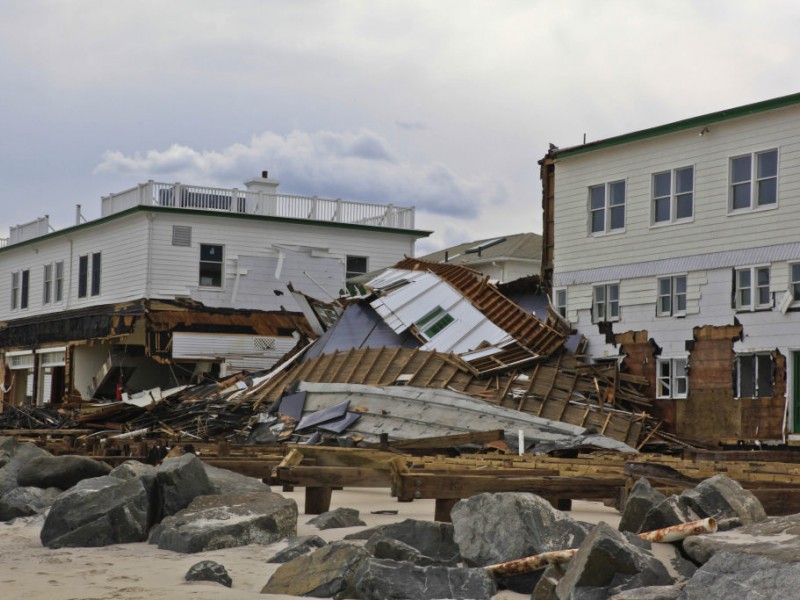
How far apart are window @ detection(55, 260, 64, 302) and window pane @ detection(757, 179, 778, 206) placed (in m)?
30.6

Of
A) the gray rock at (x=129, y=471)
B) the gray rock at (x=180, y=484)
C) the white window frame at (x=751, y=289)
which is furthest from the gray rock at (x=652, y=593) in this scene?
the white window frame at (x=751, y=289)

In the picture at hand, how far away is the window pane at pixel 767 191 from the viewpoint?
86.9ft

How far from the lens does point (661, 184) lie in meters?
29.3

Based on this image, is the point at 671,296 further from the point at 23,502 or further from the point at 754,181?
the point at 23,502

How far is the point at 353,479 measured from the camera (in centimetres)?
1394

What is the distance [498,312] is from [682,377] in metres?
5.28

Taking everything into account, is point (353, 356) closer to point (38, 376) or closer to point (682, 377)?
point (682, 377)

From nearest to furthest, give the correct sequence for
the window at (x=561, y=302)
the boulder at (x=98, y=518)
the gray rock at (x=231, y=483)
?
the boulder at (x=98, y=518), the gray rock at (x=231, y=483), the window at (x=561, y=302)

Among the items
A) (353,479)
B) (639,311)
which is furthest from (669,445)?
(353,479)

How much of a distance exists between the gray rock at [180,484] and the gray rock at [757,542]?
235 inches

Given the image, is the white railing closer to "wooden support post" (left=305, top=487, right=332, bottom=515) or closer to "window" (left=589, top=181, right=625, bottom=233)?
"window" (left=589, top=181, right=625, bottom=233)

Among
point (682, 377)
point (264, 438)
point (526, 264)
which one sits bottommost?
point (264, 438)

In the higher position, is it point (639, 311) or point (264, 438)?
point (639, 311)

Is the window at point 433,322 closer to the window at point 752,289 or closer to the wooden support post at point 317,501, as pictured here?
the window at point 752,289
